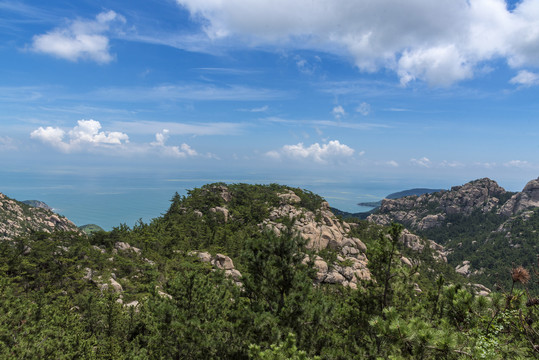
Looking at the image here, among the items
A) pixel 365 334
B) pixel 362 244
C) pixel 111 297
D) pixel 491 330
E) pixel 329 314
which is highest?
→ pixel 491 330

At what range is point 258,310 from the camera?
1376cm

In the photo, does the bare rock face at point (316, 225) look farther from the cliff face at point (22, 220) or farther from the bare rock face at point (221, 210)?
the cliff face at point (22, 220)

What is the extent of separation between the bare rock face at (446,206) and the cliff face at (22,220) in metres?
164

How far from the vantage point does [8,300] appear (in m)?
18.2

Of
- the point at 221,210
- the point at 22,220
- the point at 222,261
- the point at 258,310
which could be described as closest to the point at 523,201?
the point at 221,210

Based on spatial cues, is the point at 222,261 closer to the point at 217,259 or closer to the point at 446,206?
the point at 217,259

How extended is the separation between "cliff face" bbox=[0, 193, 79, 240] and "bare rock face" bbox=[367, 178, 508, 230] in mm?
164276

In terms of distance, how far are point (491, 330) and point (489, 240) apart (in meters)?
178

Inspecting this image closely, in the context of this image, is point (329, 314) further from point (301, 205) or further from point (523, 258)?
point (523, 258)

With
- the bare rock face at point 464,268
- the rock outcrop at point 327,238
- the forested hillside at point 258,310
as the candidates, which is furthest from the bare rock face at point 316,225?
the bare rock face at point 464,268

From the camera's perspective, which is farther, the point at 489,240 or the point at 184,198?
the point at 489,240

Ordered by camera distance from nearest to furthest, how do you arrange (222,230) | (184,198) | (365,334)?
(365,334), (222,230), (184,198)

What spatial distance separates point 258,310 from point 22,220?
344ft

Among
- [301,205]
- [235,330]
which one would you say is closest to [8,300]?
[235,330]
